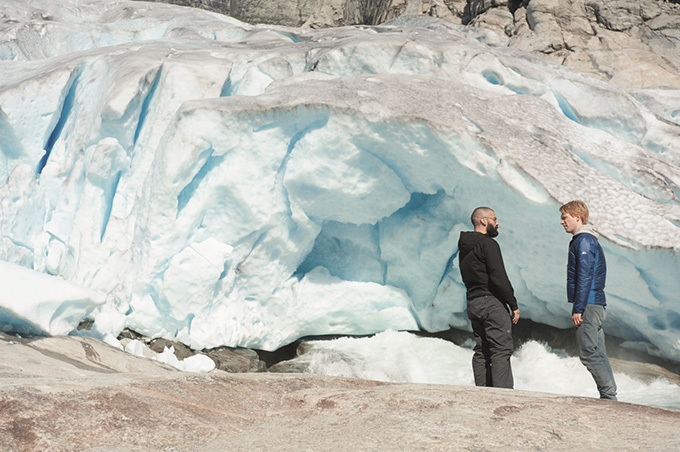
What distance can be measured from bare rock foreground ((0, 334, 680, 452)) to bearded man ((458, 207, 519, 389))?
489 millimetres

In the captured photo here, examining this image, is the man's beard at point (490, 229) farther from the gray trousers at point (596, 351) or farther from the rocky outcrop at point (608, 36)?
the rocky outcrop at point (608, 36)

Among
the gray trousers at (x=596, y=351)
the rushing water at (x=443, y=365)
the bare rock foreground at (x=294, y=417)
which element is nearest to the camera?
the bare rock foreground at (x=294, y=417)

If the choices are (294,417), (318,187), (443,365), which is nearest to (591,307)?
(294,417)

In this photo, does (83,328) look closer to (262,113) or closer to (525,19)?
(262,113)

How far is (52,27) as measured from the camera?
42.8 ft

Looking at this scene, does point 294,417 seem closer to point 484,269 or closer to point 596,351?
point 484,269

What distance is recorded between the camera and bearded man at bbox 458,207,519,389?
4203 millimetres

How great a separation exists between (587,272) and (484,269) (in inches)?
25.4

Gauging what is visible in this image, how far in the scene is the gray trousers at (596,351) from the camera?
3.98 meters

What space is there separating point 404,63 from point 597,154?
3426mm

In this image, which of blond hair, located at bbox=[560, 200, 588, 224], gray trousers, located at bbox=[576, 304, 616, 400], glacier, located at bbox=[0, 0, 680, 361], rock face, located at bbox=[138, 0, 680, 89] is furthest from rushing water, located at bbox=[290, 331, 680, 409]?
rock face, located at bbox=[138, 0, 680, 89]

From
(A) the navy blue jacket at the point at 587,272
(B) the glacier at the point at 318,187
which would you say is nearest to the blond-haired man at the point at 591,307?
(A) the navy blue jacket at the point at 587,272

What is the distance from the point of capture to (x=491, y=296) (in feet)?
14.1

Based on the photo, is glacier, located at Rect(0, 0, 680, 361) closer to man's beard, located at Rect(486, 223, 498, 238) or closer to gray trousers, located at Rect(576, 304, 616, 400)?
man's beard, located at Rect(486, 223, 498, 238)
